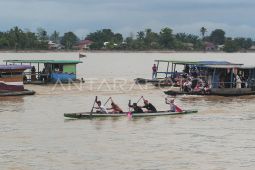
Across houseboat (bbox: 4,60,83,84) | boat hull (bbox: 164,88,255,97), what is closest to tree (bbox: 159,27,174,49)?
houseboat (bbox: 4,60,83,84)

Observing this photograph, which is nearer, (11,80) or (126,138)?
(126,138)

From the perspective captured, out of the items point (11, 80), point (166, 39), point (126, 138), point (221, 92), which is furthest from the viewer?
point (166, 39)

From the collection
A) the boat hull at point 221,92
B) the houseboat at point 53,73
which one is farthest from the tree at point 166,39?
the boat hull at point 221,92

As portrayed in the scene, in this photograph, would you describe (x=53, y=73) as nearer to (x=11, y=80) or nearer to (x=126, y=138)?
(x=11, y=80)

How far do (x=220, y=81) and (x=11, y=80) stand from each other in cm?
1323

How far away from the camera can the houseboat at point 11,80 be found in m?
38.1

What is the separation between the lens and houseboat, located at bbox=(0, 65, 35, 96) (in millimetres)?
38125

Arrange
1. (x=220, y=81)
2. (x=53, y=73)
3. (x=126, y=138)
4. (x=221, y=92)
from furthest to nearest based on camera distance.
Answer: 1. (x=53, y=73)
2. (x=220, y=81)
3. (x=221, y=92)
4. (x=126, y=138)

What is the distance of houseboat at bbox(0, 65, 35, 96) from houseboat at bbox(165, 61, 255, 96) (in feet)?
30.5

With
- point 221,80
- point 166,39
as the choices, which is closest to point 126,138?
point 221,80

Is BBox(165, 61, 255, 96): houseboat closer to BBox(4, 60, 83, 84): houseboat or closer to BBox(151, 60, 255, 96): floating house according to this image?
BBox(151, 60, 255, 96): floating house

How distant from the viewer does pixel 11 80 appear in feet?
126

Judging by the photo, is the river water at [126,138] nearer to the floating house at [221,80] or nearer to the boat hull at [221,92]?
the boat hull at [221,92]

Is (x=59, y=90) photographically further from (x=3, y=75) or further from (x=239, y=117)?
(x=239, y=117)
